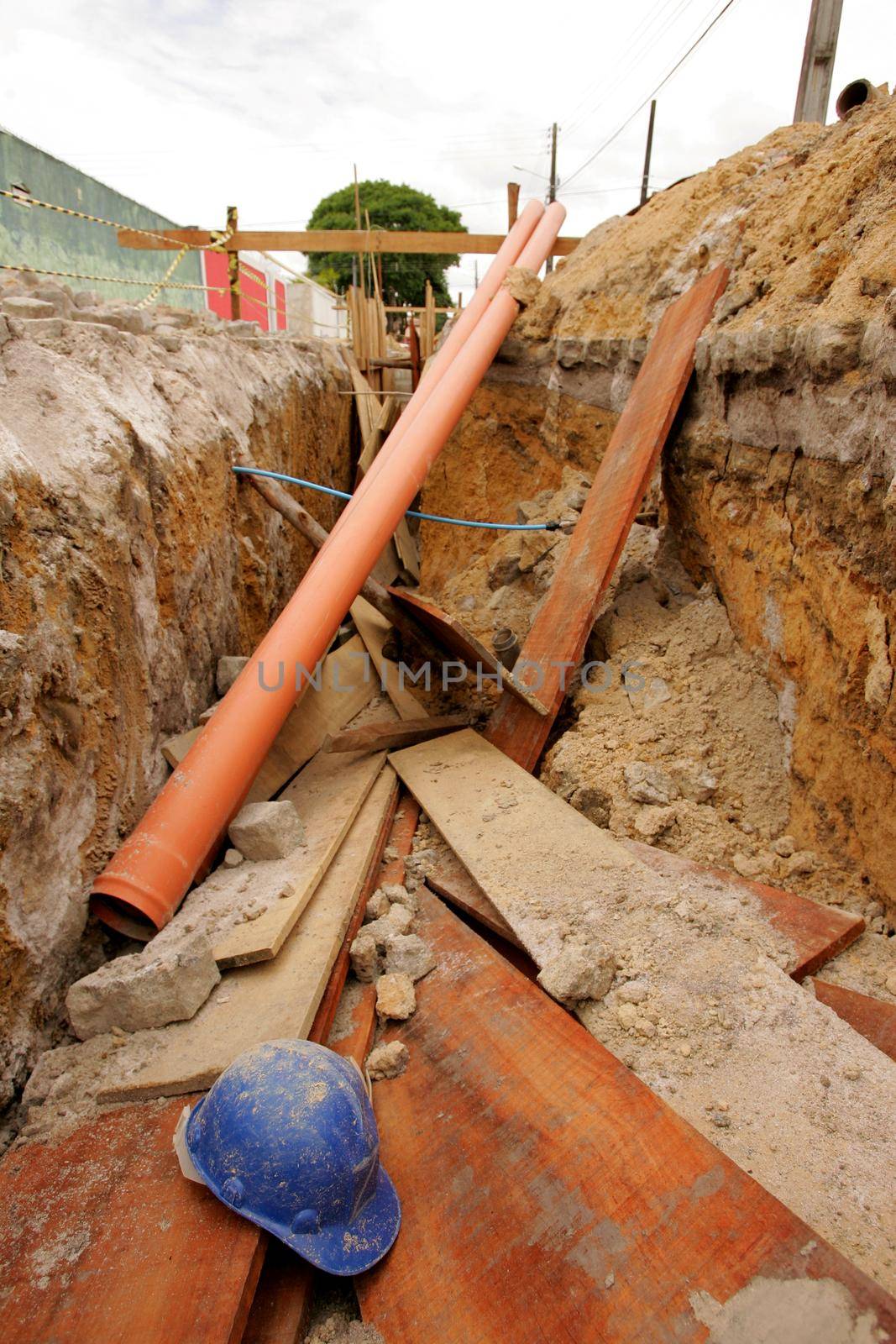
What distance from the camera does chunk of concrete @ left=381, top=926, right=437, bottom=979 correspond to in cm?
261

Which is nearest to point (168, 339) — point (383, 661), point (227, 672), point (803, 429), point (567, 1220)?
point (227, 672)

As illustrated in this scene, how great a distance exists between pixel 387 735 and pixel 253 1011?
2081mm

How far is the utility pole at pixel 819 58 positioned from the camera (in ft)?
19.3

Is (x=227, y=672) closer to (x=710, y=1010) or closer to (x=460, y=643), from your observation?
(x=460, y=643)

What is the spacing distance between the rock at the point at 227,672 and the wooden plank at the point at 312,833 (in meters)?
0.62

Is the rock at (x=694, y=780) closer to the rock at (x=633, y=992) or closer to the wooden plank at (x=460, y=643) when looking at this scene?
the wooden plank at (x=460, y=643)

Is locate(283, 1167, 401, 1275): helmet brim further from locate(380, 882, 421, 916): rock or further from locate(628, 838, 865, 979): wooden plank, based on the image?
locate(628, 838, 865, 979): wooden plank

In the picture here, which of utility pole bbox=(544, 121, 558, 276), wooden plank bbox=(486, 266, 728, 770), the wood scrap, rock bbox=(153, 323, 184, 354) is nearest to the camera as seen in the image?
the wood scrap

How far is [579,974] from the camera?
2.29 metres

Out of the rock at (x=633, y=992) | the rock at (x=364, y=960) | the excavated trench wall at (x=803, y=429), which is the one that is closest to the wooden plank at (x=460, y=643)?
the excavated trench wall at (x=803, y=429)

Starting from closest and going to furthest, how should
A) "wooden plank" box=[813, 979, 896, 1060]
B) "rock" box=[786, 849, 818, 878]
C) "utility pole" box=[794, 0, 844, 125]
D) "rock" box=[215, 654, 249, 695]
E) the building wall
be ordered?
1. "wooden plank" box=[813, 979, 896, 1060]
2. "rock" box=[786, 849, 818, 878]
3. "rock" box=[215, 654, 249, 695]
4. "utility pole" box=[794, 0, 844, 125]
5. the building wall

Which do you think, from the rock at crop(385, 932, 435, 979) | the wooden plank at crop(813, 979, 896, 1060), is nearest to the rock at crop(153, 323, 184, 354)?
the rock at crop(385, 932, 435, 979)

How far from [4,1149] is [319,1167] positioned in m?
1.06

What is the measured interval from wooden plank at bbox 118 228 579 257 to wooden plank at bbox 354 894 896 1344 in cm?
791
